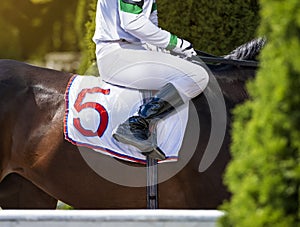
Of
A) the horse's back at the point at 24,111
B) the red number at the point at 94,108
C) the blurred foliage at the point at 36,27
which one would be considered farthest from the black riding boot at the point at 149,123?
the blurred foliage at the point at 36,27

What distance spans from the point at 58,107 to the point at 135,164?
0.68 m

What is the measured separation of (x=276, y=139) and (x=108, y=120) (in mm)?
2687

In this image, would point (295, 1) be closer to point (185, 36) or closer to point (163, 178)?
point (163, 178)

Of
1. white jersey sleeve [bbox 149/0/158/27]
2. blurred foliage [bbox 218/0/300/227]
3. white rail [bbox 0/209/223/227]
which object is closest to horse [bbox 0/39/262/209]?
white jersey sleeve [bbox 149/0/158/27]

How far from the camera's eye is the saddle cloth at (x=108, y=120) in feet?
15.9

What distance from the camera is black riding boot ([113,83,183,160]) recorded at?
15.6 feet

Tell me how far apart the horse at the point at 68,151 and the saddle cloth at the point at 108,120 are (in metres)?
0.07

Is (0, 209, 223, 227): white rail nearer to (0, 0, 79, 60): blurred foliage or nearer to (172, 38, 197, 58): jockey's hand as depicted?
(172, 38, 197, 58): jockey's hand

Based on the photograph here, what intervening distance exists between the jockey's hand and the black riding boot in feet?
0.82

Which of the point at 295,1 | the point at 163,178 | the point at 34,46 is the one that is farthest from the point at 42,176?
the point at 34,46

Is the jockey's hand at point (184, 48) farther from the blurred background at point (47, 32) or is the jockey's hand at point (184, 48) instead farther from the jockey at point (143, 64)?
the blurred background at point (47, 32)

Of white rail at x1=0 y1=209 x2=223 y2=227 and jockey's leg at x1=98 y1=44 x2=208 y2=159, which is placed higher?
white rail at x1=0 y1=209 x2=223 y2=227

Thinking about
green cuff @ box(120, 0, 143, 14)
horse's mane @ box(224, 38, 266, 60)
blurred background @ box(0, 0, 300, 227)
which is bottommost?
horse's mane @ box(224, 38, 266, 60)

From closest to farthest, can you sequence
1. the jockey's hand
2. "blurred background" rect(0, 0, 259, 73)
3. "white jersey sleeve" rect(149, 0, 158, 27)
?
1. the jockey's hand
2. "white jersey sleeve" rect(149, 0, 158, 27)
3. "blurred background" rect(0, 0, 259, 73)
